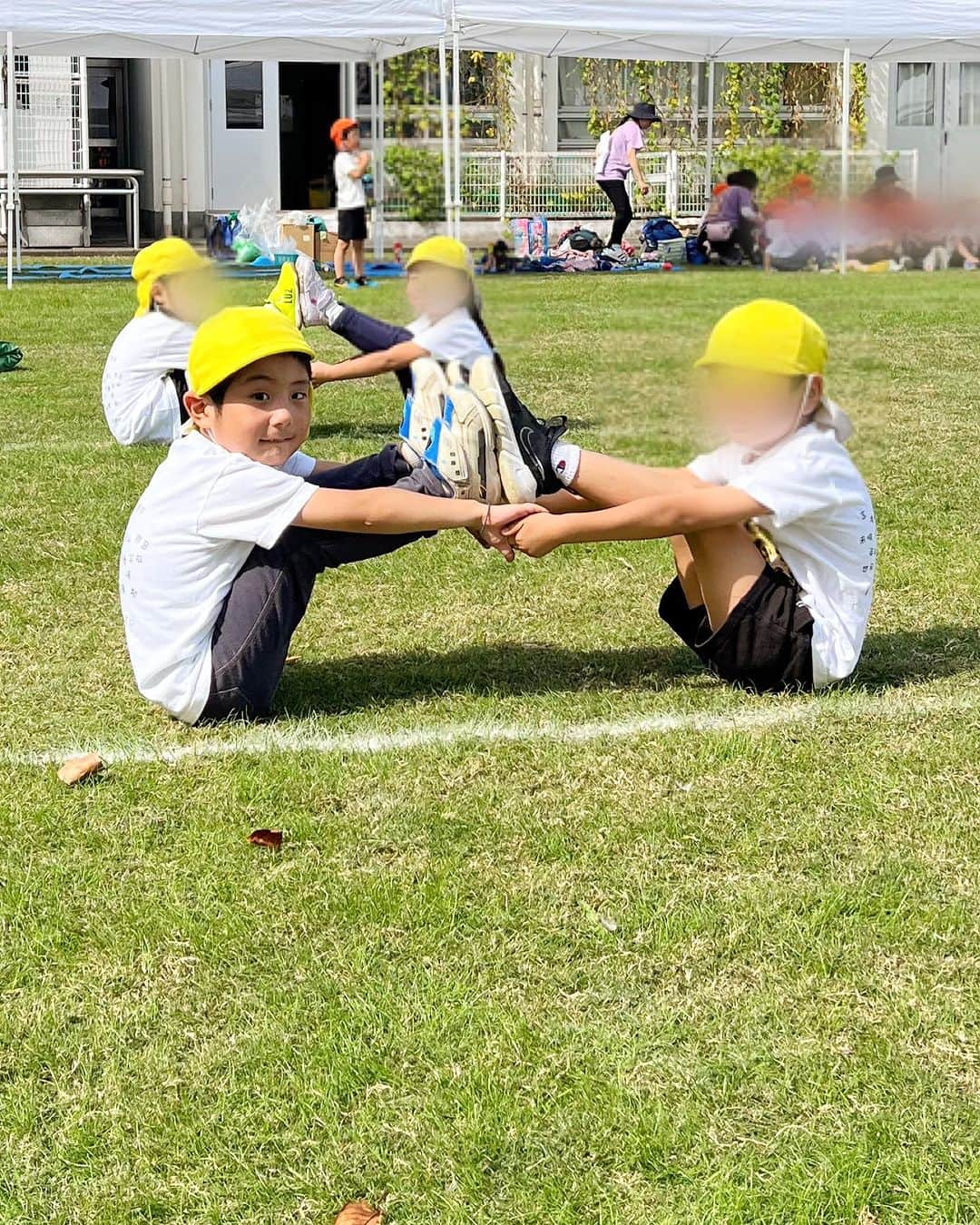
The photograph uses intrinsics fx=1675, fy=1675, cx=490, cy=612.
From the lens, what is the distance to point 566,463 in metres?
4.52

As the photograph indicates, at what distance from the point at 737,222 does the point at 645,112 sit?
13.4 m

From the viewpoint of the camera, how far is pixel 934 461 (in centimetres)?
782

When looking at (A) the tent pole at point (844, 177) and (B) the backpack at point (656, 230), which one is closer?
(A) the tent pole at point (844, 177)

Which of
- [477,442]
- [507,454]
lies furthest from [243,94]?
[507,454]

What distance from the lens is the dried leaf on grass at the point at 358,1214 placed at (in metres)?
2.37

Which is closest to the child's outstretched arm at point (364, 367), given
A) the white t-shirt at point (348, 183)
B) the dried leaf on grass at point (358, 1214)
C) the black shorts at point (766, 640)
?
the white t-shirt at point (348, 183)

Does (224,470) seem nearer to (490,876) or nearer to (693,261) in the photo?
(490,876)

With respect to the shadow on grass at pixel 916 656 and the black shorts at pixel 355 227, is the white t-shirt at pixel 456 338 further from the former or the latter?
the black shorts at pixel 355 227

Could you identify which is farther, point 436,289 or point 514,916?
point 436,289

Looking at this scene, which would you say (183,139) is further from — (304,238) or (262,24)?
(304,238)

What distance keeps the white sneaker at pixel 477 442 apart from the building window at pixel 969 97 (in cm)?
159

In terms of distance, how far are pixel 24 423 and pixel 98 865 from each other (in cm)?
637

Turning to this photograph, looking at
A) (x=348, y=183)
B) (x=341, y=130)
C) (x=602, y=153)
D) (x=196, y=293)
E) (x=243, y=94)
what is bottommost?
(x=196, y=293)

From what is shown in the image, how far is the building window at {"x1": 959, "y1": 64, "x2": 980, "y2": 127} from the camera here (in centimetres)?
310
